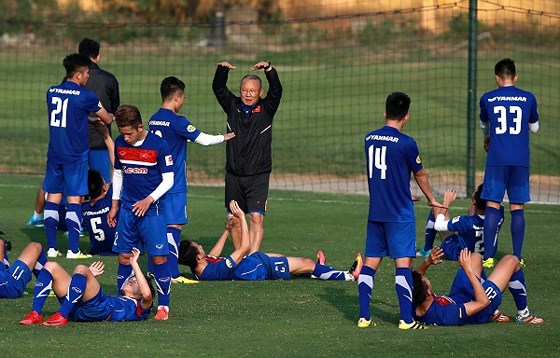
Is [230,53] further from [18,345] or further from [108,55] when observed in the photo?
[18,345]

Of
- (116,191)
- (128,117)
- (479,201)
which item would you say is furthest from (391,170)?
(479,201)

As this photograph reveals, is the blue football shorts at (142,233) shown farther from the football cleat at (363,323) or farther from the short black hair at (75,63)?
the short black hair at (75,63)

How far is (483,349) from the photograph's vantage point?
9.26m

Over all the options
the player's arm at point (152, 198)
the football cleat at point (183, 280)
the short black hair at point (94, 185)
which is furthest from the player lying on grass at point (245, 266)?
the short black hair at point (94, 185)

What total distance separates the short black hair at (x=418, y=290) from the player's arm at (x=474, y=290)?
0.36 m

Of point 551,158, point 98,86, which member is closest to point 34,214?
point 98,86

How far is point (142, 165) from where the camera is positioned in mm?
10383

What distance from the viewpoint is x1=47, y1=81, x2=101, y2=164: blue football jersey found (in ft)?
44.8

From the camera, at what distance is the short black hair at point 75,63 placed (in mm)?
13523

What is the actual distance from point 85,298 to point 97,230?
3984mm

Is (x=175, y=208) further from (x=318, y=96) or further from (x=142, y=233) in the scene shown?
(x=318, y=96)

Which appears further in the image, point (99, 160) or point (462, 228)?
point (99, 160)

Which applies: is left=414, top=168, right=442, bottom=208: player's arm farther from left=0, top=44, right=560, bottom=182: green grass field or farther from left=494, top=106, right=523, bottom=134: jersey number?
left=0, top=44, right=560, bottom=182: green grass field

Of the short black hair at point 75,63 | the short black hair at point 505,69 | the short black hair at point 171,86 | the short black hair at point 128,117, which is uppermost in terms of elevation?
the short black hair at point 75,63
